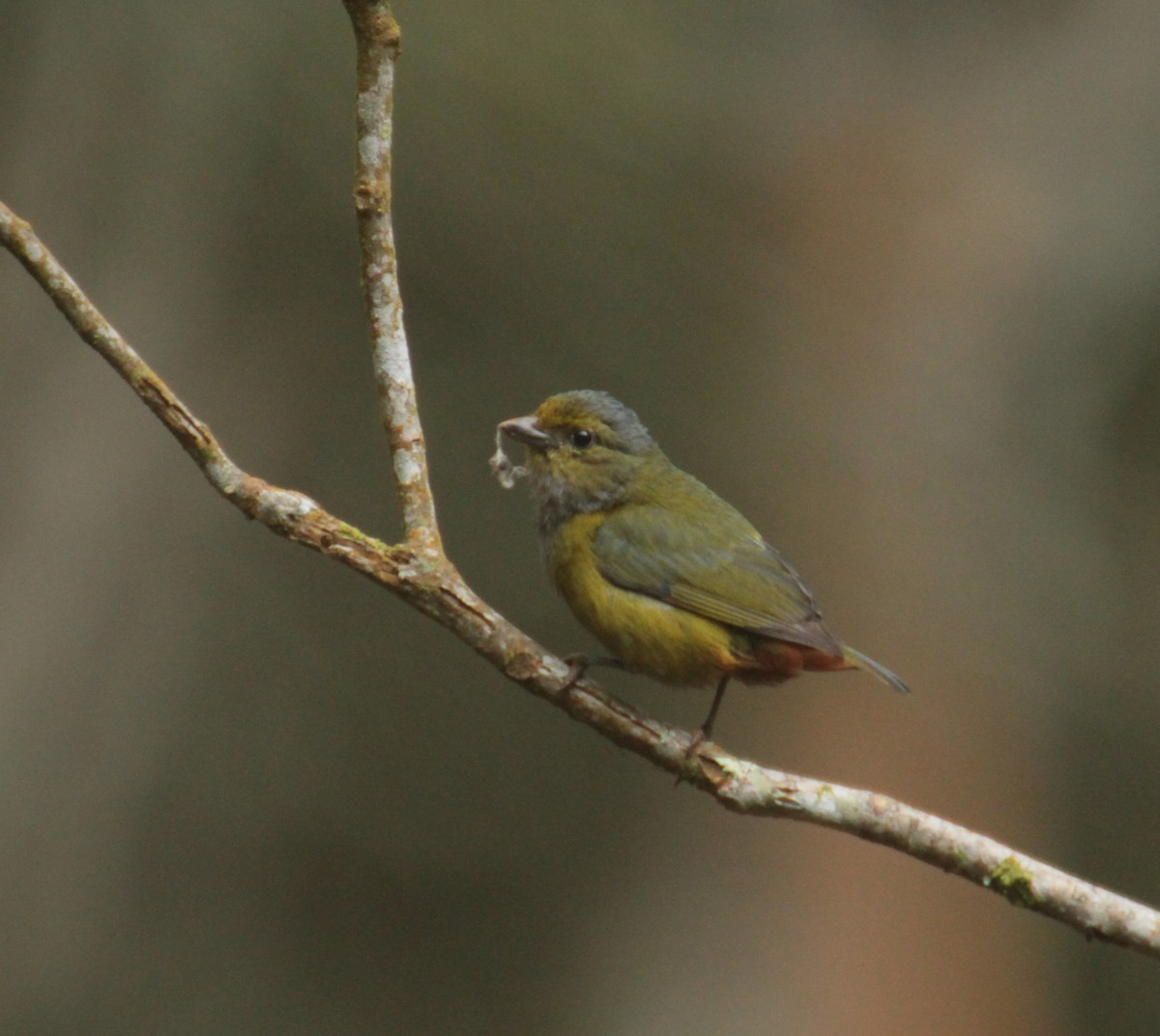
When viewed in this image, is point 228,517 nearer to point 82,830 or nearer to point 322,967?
point 82,830

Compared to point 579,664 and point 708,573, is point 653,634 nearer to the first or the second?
point 708,573

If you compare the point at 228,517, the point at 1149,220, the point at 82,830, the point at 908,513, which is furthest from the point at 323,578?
the point at 1149,220

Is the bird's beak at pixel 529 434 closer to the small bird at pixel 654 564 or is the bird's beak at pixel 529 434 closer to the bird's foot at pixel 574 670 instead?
the small bird at pixel 654 564

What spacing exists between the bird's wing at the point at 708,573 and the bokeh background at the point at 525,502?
312 centimetres

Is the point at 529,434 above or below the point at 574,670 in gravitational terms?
above

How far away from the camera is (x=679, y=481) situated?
399cm

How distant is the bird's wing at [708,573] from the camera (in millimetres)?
3469

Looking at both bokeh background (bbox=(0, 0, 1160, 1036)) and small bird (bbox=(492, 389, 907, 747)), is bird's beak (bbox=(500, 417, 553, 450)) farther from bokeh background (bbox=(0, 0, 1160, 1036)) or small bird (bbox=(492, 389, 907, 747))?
bokeh background (bbox=(0, 0, 1160, 1036))

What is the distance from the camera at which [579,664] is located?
303 centimetres

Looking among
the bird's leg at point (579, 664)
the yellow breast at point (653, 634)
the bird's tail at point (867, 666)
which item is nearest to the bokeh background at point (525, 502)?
the bird's tail at point (867, 666)

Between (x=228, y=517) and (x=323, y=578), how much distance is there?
2.16 feet

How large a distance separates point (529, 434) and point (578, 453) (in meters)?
0.15

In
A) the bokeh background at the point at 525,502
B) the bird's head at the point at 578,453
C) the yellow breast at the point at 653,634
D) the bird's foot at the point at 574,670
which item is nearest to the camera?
the bird's foot at the point at 574,670

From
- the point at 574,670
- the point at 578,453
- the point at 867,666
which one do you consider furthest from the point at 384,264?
the point at 867,666
